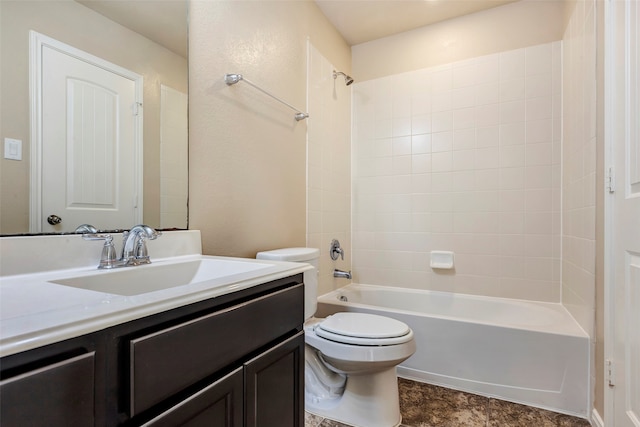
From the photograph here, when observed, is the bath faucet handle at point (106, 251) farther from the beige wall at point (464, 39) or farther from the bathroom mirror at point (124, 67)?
the beige wall at point (464, 39)

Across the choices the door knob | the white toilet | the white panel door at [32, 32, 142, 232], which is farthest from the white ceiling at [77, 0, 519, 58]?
the white toilet

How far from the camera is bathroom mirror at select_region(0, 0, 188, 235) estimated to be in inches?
30.9

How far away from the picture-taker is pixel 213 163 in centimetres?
138

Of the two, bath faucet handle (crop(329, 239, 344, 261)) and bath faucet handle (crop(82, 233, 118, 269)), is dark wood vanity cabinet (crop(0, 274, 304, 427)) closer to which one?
bath faucet handle (crop(82, 233, 118, 269))

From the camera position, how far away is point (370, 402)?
1.47 metres

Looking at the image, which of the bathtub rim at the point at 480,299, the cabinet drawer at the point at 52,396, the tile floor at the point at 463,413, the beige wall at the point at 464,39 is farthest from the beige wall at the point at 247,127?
the tile floor at the point at 463,413

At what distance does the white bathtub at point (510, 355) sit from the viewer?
1.55 metres

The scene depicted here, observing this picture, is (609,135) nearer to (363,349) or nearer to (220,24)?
(363,349)

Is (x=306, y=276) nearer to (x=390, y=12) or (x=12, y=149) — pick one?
(x=12, y=149)

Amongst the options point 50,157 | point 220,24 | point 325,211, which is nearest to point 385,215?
point 325,211

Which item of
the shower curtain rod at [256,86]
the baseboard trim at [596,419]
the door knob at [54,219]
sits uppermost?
the shower curtain rod at [256,86]

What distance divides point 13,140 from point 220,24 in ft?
3.17

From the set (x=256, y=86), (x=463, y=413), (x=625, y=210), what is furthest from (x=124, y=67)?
(x=463, y=413)

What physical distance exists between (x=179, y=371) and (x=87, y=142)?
0.76 meters
